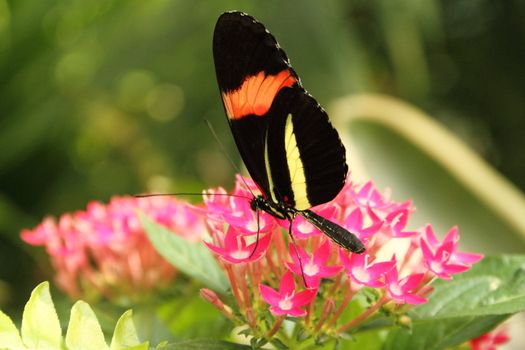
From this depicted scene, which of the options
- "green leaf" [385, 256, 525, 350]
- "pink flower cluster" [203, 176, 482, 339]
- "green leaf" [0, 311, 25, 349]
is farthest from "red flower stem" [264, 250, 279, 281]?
"green leaf" [0, 311, 25, 349]

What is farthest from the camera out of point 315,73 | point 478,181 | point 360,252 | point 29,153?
point 315,73

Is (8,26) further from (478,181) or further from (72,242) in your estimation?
(478,181)

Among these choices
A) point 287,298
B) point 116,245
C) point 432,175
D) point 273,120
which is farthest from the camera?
point 432,175

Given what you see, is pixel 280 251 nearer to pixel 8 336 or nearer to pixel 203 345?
pixel 203 345

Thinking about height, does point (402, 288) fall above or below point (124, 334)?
above

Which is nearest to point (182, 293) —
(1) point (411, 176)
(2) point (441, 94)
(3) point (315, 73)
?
(1) point (411, 176)

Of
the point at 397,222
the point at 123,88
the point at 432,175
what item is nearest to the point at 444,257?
the point at 397,222
